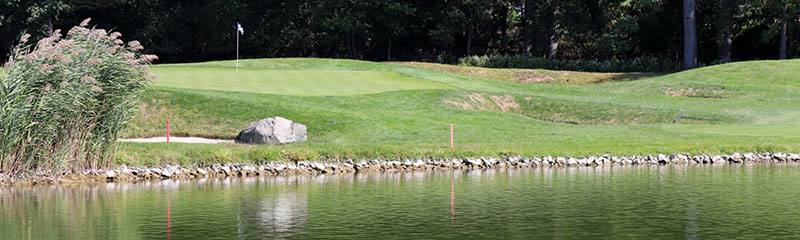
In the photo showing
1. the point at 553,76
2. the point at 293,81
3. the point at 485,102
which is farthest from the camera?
the point at 553,76

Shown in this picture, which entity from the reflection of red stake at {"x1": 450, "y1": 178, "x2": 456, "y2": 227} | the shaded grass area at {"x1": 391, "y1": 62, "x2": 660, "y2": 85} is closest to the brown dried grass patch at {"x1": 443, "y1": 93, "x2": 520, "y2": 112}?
the shaded grass area at {"x1": 391, "y1": 62, "x2": 660, "y2": 85}

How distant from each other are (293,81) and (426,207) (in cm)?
2582

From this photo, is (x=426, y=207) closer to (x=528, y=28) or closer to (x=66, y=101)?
(x=66, y=101)

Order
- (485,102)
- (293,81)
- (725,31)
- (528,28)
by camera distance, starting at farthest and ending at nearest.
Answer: (528,28), (725,31), (293,81), (485,102)

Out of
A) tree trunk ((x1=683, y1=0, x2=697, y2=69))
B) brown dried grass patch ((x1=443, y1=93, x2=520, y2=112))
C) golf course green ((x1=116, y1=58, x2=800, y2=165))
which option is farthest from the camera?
tree trunk ((x1=683, y1=0, x2=697, y2=69))

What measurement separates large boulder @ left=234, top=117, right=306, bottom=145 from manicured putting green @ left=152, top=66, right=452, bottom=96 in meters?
8.78

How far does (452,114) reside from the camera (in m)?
36.8

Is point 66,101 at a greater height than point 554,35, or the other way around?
point 554,35

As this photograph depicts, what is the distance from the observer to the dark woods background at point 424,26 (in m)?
64.6

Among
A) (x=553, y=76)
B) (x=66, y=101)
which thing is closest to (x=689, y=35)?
(x=553, y=76)

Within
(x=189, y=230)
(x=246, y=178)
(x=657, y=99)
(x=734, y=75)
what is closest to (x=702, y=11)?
(x=734, y=75)

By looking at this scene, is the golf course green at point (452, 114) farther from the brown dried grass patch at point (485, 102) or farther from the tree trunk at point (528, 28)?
the tree trunk at point (528, 28)

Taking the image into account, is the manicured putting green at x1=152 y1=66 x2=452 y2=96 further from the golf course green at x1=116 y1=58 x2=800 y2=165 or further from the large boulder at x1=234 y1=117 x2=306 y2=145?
the large boulder at x1=234 y1=117 x2=306 y2=145

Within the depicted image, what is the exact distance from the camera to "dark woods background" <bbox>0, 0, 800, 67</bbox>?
64.6 metres
